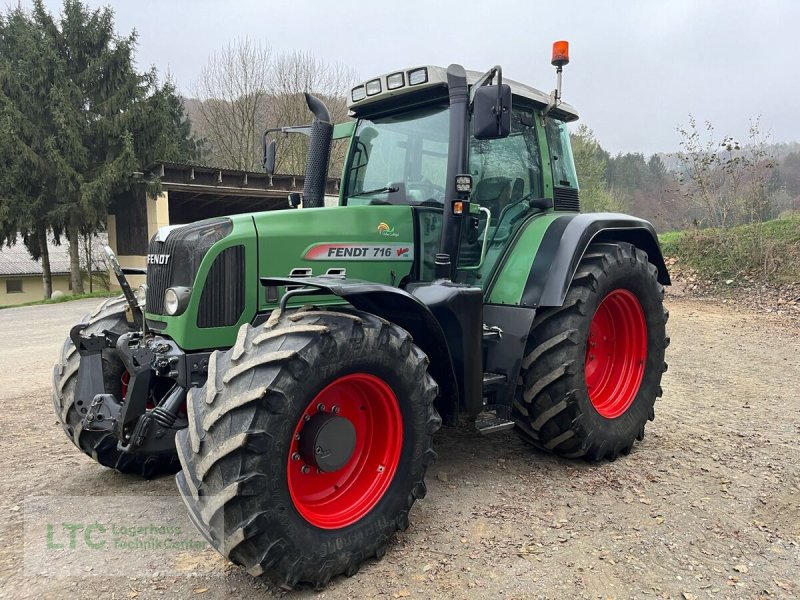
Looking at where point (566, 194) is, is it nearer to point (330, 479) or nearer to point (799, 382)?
point (330, 479)

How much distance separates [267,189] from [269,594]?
1724 centimetres

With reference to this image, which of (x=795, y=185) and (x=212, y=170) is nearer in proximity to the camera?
(x=212, y=170)

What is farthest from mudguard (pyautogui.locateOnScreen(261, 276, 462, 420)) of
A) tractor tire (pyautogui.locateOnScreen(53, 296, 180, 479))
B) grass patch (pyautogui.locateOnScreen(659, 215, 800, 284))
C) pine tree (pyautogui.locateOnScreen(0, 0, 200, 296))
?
pine tree (pyautogui.locateOnScreen(0, 0, 200, 296))

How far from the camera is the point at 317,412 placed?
9.12 ft

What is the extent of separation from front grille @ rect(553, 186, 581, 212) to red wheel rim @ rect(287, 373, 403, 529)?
2.23 metres

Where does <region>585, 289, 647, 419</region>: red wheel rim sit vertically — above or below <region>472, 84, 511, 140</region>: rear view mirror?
below

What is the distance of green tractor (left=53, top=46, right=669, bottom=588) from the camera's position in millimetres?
2496

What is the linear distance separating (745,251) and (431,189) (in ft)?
38.4

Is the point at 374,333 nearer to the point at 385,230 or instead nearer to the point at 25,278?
the point at 385,230

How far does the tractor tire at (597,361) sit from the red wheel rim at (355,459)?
44.8 inches

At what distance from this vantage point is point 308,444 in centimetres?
273

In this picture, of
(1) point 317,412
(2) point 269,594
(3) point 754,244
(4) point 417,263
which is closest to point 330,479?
(1) point 317,412

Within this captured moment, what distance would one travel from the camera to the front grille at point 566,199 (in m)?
4.43

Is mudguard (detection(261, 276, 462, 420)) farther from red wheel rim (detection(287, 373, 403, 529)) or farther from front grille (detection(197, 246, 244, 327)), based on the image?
red wheel rim (detection(287, 373, 403, 529))
